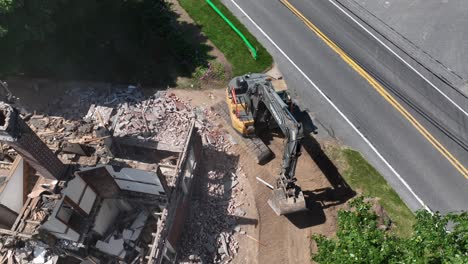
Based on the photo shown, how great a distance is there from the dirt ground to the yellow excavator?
27.3 inches

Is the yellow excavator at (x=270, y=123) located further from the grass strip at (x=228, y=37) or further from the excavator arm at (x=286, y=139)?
the grass strip at (x=228, y=37)

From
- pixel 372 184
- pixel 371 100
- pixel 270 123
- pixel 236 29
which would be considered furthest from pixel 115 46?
pixel 372 184

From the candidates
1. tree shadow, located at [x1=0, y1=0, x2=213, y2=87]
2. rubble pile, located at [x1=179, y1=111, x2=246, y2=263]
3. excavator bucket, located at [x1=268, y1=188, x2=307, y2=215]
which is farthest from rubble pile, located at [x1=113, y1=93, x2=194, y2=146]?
excavator bucket, located at [x1=268, y1=188, x2=307, y2=215]

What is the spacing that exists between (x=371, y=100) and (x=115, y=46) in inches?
785

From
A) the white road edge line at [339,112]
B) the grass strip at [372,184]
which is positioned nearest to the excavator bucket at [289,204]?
the grass strip at [372,184]

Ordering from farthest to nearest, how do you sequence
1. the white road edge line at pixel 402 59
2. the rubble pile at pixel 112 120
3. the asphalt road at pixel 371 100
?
the white road edge line at pixel 402 59 < the asphalt road at pixel 371 100 < the rubble pile at pixel 112 120

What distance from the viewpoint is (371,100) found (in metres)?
27.2

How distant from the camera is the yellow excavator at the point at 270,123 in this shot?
1944 centimetres

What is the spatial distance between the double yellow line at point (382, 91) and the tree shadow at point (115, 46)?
8.89 metres

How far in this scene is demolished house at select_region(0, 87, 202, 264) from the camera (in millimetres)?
16141

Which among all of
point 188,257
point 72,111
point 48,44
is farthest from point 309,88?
point 48,44

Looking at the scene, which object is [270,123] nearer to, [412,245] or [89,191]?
[89,191]

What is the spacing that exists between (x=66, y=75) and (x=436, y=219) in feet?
85.7

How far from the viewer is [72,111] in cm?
2630
